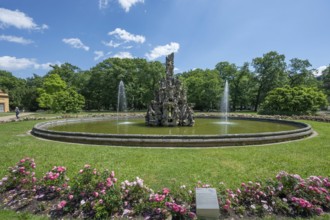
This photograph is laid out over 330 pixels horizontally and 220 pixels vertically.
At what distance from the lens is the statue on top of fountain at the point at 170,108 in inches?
696

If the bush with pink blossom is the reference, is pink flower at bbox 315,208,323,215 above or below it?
below

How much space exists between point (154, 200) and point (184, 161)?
349cm

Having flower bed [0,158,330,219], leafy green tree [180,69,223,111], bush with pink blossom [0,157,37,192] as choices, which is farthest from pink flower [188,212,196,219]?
leafy green tree [180,69,223,111]

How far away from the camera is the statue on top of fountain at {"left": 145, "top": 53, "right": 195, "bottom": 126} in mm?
17688

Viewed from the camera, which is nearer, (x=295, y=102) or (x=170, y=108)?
(x=170, y=108)

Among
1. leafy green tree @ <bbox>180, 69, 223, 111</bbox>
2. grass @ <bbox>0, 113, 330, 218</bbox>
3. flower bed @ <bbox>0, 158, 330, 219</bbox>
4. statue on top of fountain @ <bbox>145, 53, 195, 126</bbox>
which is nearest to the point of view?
flower bed @ <bbox>0, 158, 330, 219</bbox>

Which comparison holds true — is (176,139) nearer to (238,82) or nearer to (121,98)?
(121,98)

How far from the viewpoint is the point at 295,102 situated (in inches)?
1228

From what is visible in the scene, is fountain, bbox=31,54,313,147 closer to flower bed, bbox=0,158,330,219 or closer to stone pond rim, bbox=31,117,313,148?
stone pond rim, bbox=31,117,313,148

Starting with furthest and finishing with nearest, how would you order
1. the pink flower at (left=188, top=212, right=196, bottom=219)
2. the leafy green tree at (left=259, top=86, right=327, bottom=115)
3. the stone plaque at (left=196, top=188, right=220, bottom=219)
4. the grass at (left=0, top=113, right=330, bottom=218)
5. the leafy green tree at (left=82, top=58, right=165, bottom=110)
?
1. the leafy green tree at (left=82, top=58, right=165, bottom=110)
2. the leafy green tree at (left=259, top=86, right=327, bottom=115)
3. the grass at (left=0, top=113, right=330, bottom=218)
4. the pink flower at (left=188, top=212, right=196, bottom=219)
5. the stone plaque at (left=196, top=188, right=220, bottom=219)

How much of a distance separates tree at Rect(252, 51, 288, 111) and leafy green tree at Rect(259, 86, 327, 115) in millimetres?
17178

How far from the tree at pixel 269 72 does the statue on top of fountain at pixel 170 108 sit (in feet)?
135

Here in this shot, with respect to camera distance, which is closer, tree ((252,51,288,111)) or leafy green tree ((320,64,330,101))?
tree ((252,51,288,111))

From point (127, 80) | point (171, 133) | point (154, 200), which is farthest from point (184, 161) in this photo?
point (127, 80)
